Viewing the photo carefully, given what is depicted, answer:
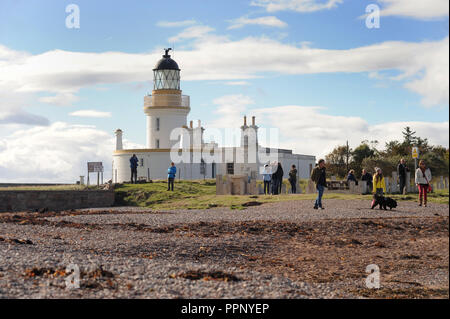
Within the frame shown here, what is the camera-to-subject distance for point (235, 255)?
12.3m

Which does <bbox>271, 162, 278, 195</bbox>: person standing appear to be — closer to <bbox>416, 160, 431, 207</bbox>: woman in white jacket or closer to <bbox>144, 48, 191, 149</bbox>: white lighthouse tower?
<bbox>416, 160, 431, 207</bbox>: woman in white jacket

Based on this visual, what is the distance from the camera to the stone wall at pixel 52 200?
96.2ft

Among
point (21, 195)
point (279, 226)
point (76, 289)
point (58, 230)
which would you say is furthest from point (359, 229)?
point (21, 195)

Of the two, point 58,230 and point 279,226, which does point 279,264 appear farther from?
point 58,230

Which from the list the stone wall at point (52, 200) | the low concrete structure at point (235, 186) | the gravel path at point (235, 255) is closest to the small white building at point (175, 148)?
the stone wall at point (52, 200)

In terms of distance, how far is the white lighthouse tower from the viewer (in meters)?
51.0

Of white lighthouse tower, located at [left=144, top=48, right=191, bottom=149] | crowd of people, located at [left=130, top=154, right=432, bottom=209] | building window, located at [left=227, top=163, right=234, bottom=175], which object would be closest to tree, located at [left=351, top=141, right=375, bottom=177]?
building window, located at [left=227, top=163, right=234, bottom=175]

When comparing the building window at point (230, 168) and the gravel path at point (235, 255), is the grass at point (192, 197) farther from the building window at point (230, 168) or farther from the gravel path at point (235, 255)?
the building window at point (230, 168)

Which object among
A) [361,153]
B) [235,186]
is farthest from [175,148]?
[235,186]

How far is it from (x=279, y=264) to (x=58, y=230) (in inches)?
309

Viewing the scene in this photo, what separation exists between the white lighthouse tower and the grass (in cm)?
1351

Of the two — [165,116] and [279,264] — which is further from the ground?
[165,116]

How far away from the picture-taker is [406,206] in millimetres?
22156

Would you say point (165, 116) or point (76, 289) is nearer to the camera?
point (76, 289)
